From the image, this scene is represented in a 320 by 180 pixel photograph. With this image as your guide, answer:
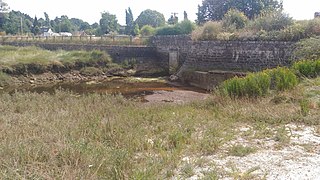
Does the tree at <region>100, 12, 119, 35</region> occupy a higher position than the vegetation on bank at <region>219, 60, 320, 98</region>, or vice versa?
the tree at <region>100, 12, 119, 35</region>

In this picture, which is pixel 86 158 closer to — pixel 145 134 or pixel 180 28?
pixel 145 134

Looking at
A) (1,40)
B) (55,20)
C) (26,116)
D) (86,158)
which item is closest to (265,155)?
(86,158)

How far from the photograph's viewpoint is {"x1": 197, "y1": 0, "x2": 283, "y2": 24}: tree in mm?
40750

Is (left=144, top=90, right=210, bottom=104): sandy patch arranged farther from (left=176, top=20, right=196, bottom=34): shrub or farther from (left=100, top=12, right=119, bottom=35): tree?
(left=100, top=12, right=119, bottom=35): tree

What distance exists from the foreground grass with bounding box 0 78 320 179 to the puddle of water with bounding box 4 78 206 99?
7697 millimetres

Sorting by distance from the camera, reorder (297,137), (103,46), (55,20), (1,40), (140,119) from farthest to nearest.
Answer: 1. (55,20)
2. (1,40)
3. (103,46)
4. (140,119)
5. (297,137)

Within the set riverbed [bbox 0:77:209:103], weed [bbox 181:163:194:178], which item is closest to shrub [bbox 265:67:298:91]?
riverbed [bbox 0:77:209:103]

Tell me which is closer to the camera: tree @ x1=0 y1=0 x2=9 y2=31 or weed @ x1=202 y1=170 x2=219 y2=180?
weed @ x1=202 y1=170 x2=219 y2=180

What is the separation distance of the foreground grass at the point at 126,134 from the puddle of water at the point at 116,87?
7.70 m

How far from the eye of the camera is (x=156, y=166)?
4.05 meters

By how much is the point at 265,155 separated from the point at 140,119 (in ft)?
9.92

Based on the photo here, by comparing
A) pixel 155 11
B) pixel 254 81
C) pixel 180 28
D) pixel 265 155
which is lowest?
pixel 265 155

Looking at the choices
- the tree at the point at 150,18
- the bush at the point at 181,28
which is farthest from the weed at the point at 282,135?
Answer: the tree at the point at 150,18

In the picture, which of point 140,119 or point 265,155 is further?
point 140,119
